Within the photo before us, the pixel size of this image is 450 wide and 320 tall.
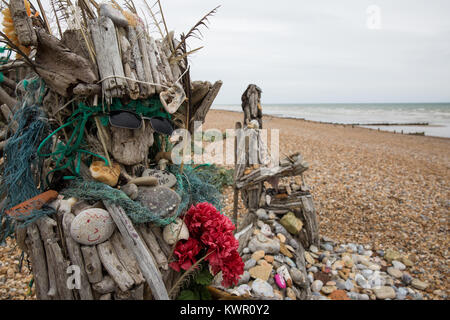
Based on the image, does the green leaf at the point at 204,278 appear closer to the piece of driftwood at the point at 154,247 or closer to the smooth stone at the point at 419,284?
the piece of driftwood at the point at 154,247

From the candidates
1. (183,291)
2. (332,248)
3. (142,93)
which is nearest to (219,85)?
(142,93)

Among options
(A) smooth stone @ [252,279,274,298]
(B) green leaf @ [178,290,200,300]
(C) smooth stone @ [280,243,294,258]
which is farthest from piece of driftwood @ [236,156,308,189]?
(B) green leaf @ [178,290,200,300]

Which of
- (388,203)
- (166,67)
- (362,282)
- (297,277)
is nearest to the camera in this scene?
(166,67)

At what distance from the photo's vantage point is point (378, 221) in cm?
643

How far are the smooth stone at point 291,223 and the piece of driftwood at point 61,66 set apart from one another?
4.05 meters

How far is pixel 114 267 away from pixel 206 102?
4.42ft

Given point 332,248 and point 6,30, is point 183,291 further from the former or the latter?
point 332,248

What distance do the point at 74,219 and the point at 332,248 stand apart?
4948 millimetres

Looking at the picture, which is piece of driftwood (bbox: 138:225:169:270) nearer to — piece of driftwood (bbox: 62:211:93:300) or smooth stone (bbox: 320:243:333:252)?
piece of driftwood (bbox: 62:211:93:300)

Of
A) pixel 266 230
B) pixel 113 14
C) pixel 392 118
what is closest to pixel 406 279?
pixel 266 230

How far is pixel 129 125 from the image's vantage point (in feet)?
5.61

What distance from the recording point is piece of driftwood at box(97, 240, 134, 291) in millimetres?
1629

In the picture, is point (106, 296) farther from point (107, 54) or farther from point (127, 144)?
point (107, 54)

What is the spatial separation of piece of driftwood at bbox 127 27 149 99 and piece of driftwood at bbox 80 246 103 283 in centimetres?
102
